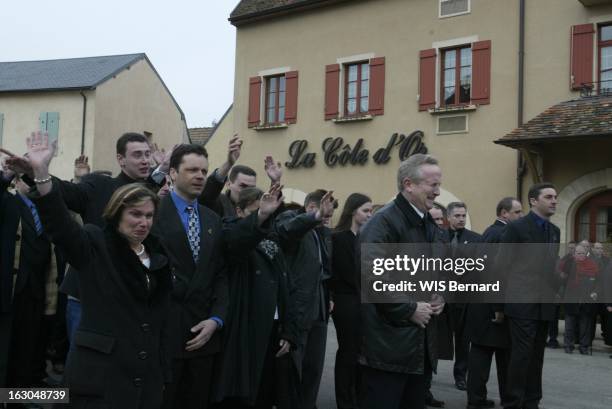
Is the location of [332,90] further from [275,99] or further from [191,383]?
[191,383]

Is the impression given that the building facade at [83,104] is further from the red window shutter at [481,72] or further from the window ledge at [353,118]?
the red window shutter at [481,72]

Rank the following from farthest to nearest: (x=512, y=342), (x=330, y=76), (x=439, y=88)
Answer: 1. (x=330, y=76)
2. (x=439, y=88)
3. (x=512, y=342)

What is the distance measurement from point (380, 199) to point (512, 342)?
11281 mm

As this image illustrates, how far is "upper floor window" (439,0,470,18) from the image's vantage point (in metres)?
16.0

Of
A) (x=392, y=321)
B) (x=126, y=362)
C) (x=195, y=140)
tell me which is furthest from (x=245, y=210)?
(x=195, y=140)

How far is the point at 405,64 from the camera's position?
665 inches

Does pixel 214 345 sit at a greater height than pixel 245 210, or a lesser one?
lesser

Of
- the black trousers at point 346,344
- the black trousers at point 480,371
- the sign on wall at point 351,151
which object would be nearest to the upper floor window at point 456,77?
the sign on wall at point 351,151

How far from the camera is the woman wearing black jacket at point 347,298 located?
605 centimetres

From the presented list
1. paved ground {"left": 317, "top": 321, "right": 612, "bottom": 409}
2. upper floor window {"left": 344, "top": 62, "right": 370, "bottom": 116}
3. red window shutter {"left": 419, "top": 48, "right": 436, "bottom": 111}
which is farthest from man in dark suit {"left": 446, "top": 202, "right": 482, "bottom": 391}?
upper floor window {"left": 344, "top": 62, "right": 370, "bottom": 116}

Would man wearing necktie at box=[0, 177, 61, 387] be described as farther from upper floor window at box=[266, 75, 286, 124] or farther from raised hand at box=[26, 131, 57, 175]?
upper floor window at box=[266, 75, 286, 124]

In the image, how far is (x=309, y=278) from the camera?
17.0ft

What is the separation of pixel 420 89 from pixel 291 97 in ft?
12.6

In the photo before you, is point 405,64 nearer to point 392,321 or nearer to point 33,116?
point 392,321
